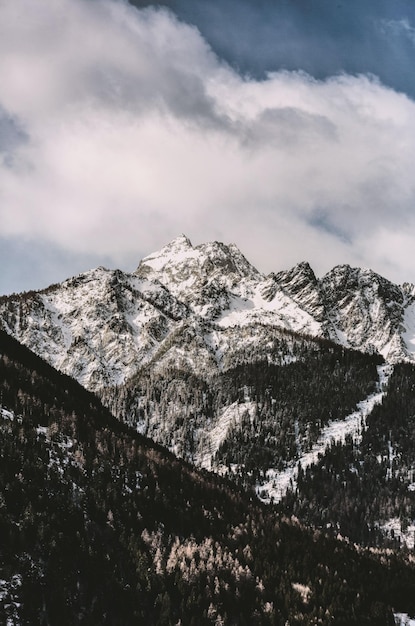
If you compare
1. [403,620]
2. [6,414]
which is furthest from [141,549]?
[403,620]

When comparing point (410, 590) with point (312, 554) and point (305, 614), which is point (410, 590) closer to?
point (312, 554)

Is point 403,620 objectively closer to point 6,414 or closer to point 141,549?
point 141,549

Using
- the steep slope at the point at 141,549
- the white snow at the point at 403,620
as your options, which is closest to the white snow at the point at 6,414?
the steep slope at the point at 141,549

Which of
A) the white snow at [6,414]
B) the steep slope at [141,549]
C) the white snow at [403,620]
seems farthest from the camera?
the white snow at [6,414]

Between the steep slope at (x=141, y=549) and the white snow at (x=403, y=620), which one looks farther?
the white snow at (x=403, y=620)

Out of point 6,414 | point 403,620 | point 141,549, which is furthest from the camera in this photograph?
point 6,414

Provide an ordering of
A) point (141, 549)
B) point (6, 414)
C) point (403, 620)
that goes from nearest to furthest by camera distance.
A: point (141, 549)
point (403, 620)
point (6, 414)

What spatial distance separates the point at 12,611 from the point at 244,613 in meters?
14.2

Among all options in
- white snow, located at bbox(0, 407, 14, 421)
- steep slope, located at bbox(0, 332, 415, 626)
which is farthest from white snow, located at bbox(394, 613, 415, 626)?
white snow, located at bbox(0, 407, 14, 421)

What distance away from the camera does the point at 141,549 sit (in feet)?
109

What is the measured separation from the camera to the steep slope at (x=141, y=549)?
27.5 m

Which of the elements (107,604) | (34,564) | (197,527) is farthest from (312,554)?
(34,564)

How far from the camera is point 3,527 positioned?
1104 inches

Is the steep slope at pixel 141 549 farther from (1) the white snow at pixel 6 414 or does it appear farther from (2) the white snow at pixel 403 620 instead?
(2) the white snow at pixel 403 620
